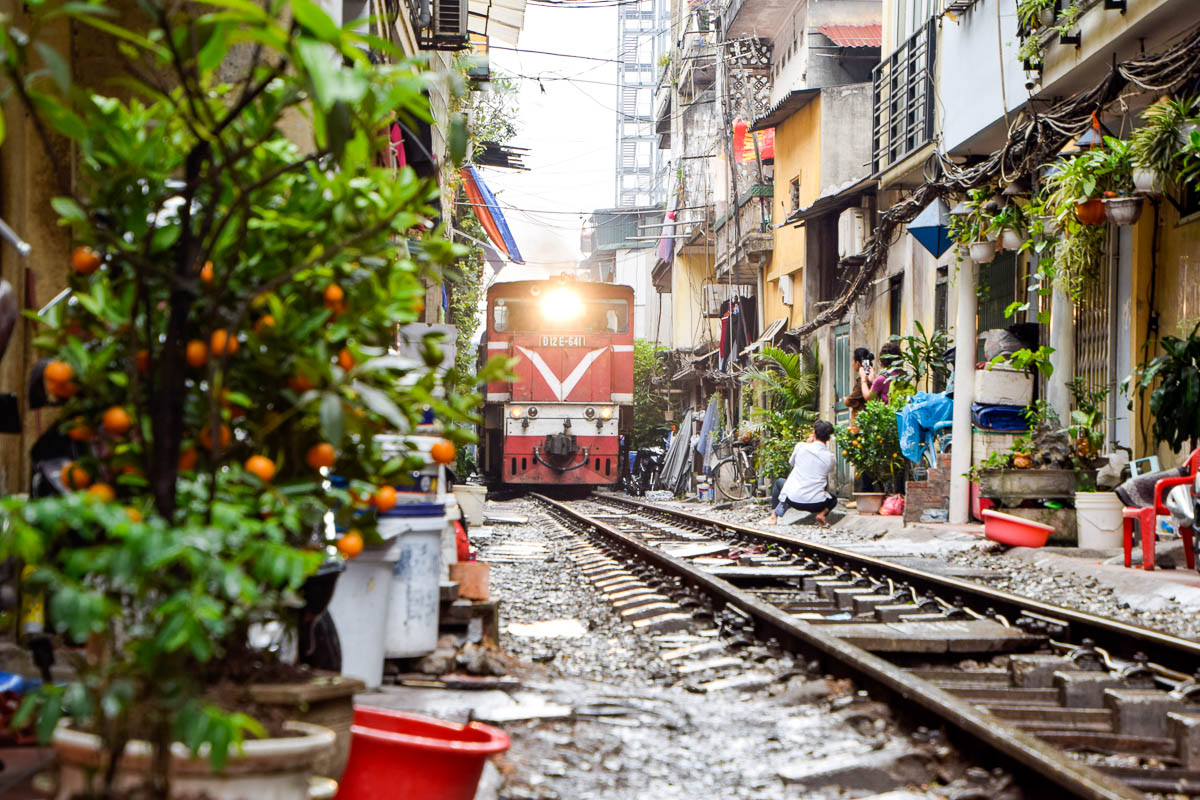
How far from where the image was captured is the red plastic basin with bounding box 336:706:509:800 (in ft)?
10.1

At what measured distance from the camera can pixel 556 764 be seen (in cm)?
412

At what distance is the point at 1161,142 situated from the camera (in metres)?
9.84

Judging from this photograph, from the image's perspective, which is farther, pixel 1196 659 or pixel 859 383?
pixel 859 383

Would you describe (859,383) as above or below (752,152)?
below

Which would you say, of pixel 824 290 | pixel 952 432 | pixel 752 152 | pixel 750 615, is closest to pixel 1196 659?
pixel 750 615

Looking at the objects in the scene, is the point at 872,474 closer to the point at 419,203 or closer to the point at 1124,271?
the point at 1124,271

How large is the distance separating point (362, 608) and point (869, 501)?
42.1 feet

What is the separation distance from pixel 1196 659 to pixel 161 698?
4465mm

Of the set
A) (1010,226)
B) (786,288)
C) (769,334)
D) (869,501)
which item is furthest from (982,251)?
(769,334)

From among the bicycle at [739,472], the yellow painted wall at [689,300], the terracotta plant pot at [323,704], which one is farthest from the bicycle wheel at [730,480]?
the terracotta plant pot at [323,704]

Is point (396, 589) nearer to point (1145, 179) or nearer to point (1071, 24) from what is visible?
point (1145, 179)

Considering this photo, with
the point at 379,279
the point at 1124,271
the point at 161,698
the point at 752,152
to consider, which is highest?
the point at 752,152

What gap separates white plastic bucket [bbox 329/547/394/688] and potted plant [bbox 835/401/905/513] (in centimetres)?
1255

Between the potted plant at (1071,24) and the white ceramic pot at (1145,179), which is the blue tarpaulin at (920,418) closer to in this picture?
the potted plant at (1071,24)
